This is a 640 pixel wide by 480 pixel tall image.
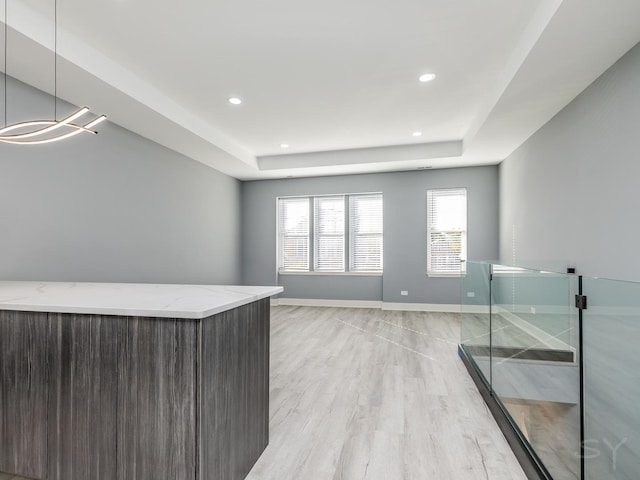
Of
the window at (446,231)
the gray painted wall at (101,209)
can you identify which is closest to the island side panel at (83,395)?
the gray painted wall at (101,209)

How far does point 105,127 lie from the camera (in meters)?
3.77

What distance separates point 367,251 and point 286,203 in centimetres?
207

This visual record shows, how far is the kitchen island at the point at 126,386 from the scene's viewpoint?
1.38 meters

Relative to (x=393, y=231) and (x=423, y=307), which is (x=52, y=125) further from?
(x=423, y=307)

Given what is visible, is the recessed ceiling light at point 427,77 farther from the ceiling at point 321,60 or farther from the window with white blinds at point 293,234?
the window with white blinds at point 293,234

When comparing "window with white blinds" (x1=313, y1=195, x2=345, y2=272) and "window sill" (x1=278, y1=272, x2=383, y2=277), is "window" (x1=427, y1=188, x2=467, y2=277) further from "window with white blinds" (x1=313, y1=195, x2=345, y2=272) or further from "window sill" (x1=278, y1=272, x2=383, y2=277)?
"window with white blinds" (x1=313, y1=195, x2=345, y2=272)

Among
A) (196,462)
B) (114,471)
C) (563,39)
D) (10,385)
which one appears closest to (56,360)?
(10,385)

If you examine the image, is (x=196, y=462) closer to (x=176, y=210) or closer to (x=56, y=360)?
(x=56, y=360)

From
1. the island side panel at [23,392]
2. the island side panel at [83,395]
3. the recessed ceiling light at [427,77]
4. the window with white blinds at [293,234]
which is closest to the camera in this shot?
the island side panel at [83,395]

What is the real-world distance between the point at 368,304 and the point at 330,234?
5.44 ft

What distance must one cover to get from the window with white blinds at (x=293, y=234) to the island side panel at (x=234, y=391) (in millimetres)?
5155

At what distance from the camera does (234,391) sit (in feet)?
5.32

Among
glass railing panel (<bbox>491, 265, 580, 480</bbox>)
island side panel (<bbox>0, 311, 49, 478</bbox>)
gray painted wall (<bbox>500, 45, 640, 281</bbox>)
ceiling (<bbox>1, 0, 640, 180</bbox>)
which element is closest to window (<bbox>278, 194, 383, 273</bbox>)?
ceiling (<bbox>1, 0, 640, 180</bbox>)

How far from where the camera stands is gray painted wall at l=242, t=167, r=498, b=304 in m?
6.15
